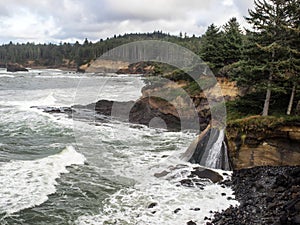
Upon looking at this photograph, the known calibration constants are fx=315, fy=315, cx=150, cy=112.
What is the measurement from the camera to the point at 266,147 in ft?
54.5

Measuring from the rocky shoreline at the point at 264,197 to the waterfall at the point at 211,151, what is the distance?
3.53 ft

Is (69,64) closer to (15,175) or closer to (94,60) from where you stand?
(94,60)

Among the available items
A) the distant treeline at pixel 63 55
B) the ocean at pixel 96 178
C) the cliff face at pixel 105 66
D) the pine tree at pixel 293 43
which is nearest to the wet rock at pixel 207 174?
the ocean at pixel 96 178

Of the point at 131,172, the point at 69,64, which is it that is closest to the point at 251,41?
the point at 131,172

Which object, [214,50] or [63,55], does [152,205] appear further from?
[63,55]

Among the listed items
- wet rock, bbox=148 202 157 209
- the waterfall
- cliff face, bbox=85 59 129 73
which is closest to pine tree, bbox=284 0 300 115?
the waterfall

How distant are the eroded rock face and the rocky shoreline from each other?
419mm

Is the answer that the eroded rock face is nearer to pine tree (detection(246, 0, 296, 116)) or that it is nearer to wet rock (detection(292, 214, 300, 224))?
pine tree (detection(246, 0, 296, 116))

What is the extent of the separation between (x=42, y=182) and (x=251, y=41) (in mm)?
13401

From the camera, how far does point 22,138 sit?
75.5ft

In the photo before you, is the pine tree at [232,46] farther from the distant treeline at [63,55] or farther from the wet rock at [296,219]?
the distant treeline at [63,55]

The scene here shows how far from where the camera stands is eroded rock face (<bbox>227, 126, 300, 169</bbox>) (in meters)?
16.0

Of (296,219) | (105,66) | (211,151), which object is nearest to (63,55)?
(105,66)

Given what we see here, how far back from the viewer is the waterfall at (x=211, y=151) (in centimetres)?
1734
